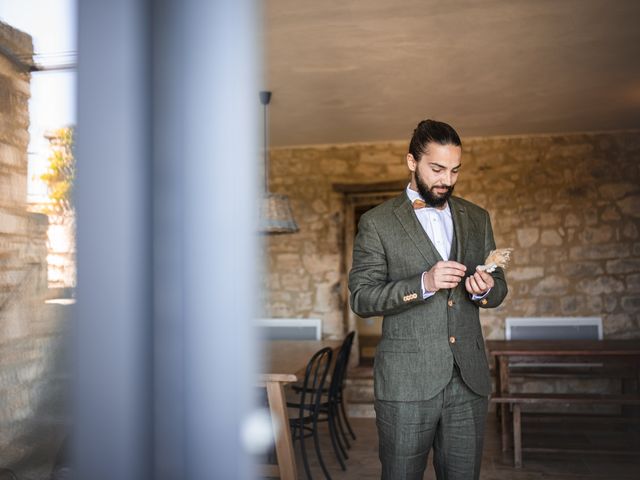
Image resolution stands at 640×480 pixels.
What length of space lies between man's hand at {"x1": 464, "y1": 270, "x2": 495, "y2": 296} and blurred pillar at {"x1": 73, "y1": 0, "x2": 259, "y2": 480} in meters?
1.32

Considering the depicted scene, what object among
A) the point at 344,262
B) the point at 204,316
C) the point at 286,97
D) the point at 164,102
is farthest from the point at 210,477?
the point at 344,262

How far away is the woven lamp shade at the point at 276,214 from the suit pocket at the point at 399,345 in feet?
6.88

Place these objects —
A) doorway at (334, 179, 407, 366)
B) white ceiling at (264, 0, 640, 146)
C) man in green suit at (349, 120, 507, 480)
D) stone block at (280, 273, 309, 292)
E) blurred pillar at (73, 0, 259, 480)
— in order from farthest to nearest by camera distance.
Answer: stone block at (280, 273, 309, 292) → doorway at (334, 179, 407, 366) → white ceiling at (264, 0, 640, 146) → man in green suit at (349, 120, 507, 480) → blurred pillar at (73, 0, 259, 480)

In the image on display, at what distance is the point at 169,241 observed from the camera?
668 mm

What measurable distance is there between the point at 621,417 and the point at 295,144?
412 cm

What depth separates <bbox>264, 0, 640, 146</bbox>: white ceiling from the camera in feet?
10.5

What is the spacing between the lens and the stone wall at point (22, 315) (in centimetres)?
82

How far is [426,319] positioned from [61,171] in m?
1.40

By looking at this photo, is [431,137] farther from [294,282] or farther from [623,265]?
[623,265]

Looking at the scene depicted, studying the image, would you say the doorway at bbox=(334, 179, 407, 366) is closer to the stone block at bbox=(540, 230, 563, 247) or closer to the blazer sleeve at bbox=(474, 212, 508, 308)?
the stone block at bbox=(540, 230, 563, 247)

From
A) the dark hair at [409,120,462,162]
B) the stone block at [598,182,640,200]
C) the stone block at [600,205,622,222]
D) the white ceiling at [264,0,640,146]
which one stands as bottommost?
the dark hair at [409,120,462,162]

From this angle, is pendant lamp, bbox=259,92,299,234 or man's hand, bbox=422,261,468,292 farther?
pendant lamp, bbox=259,92,299,234

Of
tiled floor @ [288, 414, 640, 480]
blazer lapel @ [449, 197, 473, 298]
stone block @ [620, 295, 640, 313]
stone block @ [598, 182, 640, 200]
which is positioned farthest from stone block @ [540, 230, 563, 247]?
blazer lapel @ [449, 197, 473, 298]

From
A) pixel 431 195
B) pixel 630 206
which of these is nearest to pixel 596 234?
pixel 630 206
